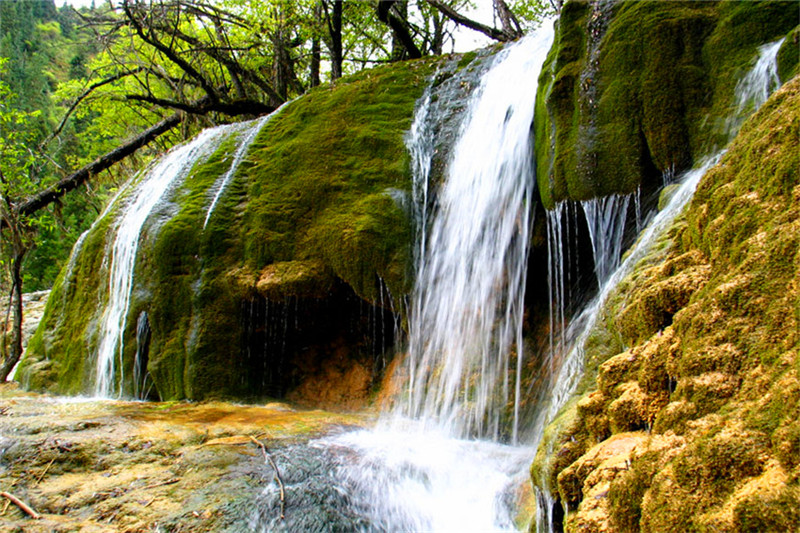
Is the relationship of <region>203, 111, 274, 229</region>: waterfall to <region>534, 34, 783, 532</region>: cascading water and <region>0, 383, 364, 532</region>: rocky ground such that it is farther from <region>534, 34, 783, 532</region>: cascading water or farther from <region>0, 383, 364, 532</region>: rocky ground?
<region>534, 34, 783, 532</region>: cascading water

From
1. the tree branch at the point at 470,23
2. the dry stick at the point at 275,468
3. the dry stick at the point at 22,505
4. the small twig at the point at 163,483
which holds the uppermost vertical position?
the tree branch at the point at 470,23

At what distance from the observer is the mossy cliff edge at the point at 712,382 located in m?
1.30

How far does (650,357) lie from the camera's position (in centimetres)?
205

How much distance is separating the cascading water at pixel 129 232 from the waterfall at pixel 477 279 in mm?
3543

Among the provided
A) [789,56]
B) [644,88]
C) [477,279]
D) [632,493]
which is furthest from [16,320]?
[789,56]

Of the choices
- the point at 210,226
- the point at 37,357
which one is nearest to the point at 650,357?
the point at 210,226

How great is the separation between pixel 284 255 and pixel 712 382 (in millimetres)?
5704

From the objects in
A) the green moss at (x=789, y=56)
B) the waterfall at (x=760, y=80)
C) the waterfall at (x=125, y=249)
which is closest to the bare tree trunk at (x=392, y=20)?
the waterfall at (x=125, y=249)

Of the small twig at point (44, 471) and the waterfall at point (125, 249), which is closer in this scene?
the small twig at point (44, 471)

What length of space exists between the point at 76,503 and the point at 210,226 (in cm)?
469

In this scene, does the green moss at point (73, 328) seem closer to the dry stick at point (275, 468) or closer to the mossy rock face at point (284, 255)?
the mossy rock face at point (284, 255)

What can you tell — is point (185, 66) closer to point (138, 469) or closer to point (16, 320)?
point (16, 320)

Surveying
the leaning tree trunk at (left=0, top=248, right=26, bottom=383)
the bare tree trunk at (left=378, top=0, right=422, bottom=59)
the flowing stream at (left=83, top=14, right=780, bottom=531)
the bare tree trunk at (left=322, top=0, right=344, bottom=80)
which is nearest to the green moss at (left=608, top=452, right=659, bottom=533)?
the flowing stream at (left=83, top=14, right=780, bottom=531)

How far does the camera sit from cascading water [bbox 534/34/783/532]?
3.04m
